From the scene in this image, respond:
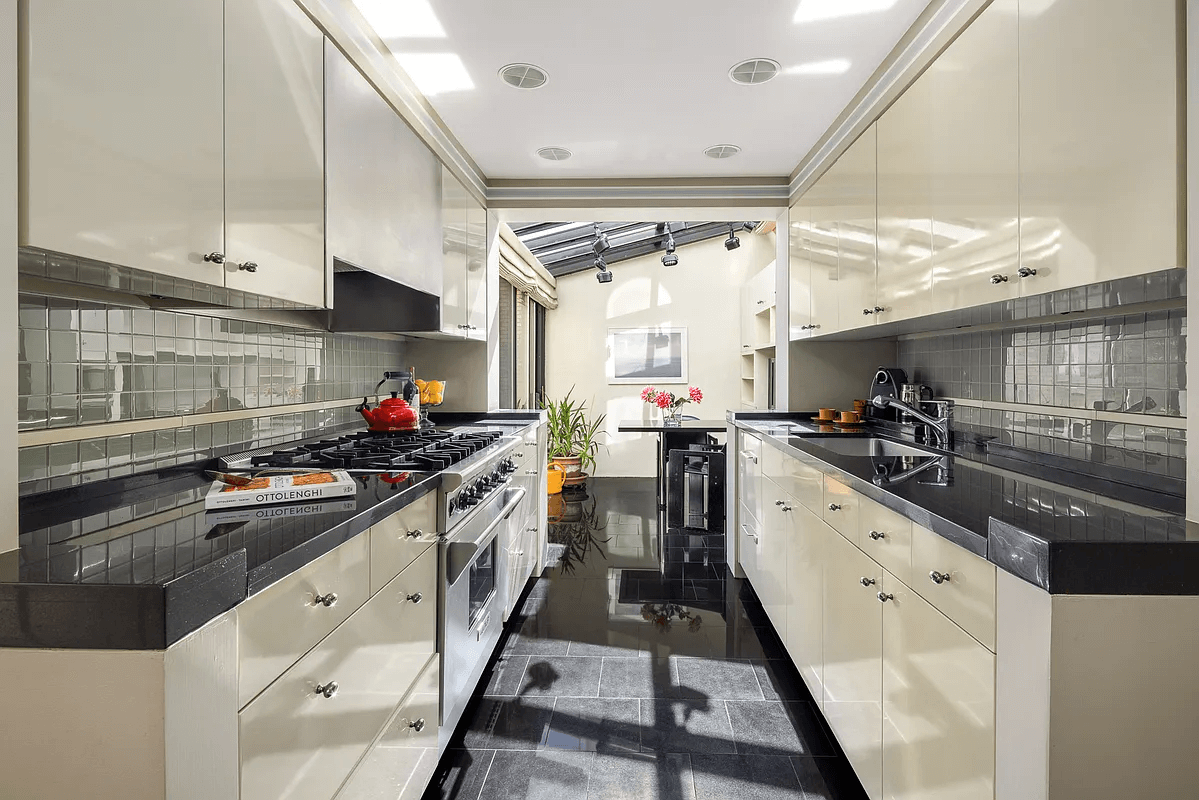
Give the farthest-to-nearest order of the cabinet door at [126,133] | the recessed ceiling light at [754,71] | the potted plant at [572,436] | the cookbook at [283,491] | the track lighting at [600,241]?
1. the potted plant at [572,436]
2. the track lighting at [600,241]
3. the recessed ceiling light at [754,71]
4. the cookbook at [283,491]
5. the cabinet door at [126,133]

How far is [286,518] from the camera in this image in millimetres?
1253

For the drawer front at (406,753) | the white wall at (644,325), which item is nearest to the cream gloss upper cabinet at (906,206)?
the drawer front at (406,753)

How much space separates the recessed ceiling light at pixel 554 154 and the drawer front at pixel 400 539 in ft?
7.05

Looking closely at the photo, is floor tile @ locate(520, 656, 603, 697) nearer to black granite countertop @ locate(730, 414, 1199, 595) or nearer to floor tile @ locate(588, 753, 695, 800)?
floor tile @ locate(588, 753, 695, 800)

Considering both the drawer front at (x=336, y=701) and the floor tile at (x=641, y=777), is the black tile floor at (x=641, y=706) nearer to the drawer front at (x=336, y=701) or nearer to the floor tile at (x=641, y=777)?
the floor tile at (x=641, y=777)

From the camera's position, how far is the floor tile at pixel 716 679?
8.22 feet

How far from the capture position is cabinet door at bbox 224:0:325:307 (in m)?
1.48

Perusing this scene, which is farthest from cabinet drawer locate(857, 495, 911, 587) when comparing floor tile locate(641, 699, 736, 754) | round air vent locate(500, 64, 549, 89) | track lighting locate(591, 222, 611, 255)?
track lighting locate(591, 222, 611, 255)

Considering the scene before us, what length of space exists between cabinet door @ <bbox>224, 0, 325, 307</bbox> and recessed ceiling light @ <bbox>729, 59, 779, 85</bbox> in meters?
1.48

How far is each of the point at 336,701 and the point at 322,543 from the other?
36 centimetres

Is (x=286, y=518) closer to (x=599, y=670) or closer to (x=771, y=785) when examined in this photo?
(x=771, y=785)

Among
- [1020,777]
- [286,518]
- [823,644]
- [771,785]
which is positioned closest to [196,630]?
[286,518]

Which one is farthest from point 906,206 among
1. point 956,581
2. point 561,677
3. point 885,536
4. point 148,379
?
point 148,379

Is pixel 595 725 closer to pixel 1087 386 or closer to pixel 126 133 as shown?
pixel 1087 386
